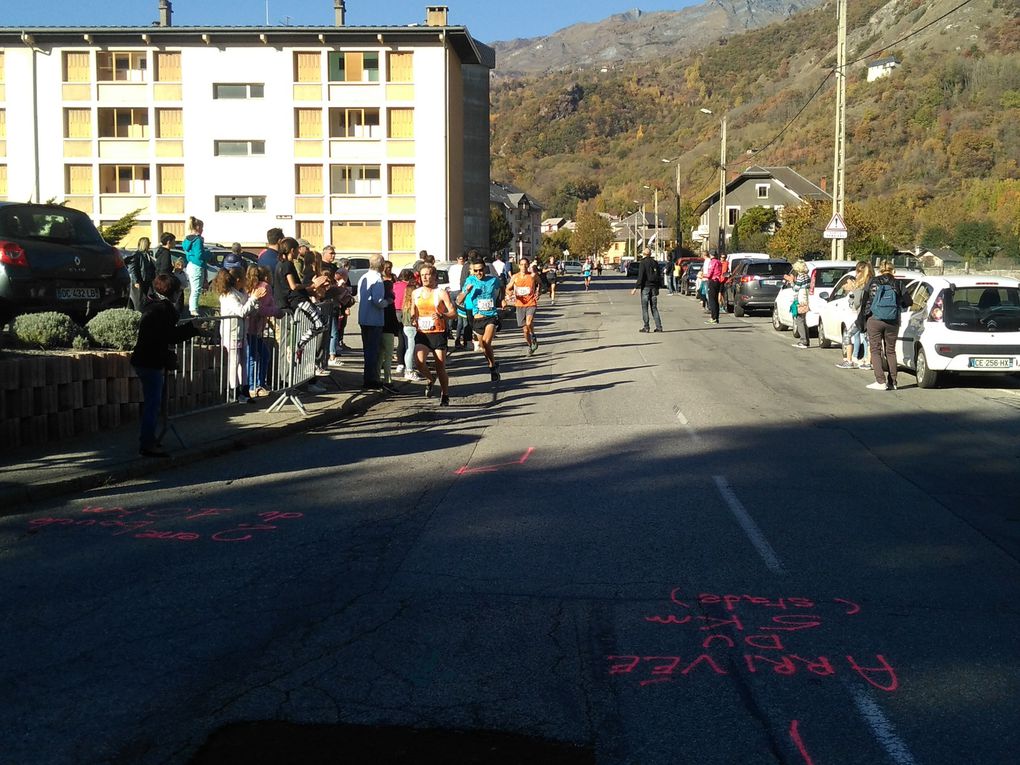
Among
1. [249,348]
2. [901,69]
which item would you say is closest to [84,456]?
[249,348]

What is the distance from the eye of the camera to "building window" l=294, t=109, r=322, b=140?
54.2 meters

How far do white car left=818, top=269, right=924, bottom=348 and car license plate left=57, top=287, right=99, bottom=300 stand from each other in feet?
40.9

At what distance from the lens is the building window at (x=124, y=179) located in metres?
54.7

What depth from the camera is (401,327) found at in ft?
59.6

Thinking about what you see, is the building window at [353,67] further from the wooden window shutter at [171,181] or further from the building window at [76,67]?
the building window at [76,67]

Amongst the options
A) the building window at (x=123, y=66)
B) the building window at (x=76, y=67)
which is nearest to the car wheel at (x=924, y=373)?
the building window at (x=123, y=66)

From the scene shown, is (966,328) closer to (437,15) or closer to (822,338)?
(822,338)

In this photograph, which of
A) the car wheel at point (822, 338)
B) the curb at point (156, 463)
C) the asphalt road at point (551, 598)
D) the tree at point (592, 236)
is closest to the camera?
the asphalt road at point (551, 598)

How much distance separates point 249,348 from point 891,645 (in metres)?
10.1

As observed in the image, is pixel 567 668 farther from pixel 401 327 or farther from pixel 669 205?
pixel 669 205

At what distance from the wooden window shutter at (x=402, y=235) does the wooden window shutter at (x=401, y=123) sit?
419cm

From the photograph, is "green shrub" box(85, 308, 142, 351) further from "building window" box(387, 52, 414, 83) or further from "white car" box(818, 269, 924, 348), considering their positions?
"building window" box(387, 52, 414, 83)

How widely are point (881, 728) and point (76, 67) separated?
186 feet

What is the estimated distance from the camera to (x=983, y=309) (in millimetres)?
16250
